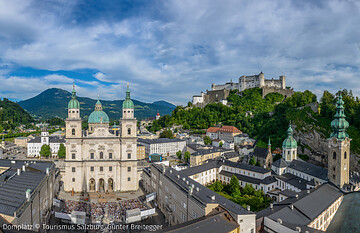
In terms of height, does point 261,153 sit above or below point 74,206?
above

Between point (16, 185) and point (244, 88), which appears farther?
point (244, 88)

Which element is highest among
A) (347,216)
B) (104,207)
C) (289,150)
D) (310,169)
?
(289,150)

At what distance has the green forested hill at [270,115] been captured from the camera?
52975 mm

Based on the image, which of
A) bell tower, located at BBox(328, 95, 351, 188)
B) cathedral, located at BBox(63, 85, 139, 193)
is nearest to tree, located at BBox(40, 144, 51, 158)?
cathedral, located at BBox(63, 85, 139, 193)

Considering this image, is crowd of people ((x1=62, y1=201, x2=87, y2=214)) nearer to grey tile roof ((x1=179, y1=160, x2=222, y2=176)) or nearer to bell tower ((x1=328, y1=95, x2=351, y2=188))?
grey tile roof ((x1=179, y1=160, x2=222, y2=176))

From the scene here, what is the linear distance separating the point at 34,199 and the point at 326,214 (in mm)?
30636

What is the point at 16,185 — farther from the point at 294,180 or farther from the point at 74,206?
the point at 294,180

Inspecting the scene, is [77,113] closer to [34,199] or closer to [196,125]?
[34,199]

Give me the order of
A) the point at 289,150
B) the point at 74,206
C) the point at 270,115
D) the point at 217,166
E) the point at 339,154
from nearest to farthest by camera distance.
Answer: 1. the point at 74,206
2. the point at 339,154
3. the point at 289,150
4. the point at 217,166
5. the point at 270,115

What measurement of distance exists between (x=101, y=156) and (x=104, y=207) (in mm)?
10860

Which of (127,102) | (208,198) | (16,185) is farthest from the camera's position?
(127,102)

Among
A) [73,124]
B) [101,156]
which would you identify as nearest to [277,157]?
[101,156]

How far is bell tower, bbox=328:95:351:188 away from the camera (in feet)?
112

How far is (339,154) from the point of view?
3447 cm
